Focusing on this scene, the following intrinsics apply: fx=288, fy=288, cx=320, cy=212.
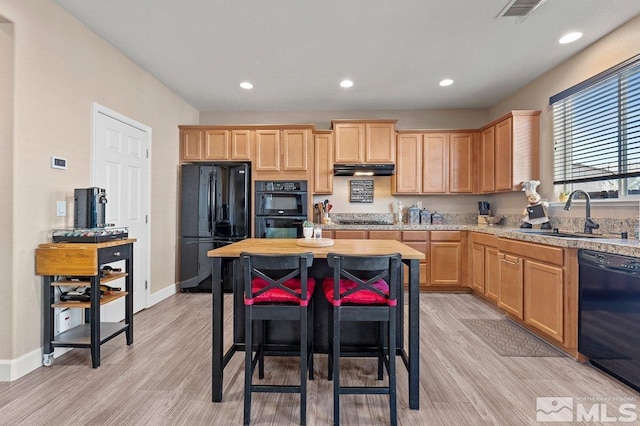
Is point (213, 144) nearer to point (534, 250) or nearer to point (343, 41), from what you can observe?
point (343, 41)

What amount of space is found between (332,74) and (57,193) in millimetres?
2932

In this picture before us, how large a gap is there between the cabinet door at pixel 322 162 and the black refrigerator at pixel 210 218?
1052mm

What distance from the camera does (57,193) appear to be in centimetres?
230

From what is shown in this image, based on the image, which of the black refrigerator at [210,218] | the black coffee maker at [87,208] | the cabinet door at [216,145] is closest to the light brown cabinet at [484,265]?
the black refrigerator at [210,218]

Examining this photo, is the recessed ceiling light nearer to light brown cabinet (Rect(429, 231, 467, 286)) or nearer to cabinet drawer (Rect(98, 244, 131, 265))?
light brown cabinet (Rect(429, 231, 467, 286))

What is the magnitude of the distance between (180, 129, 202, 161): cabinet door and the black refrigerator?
31 centimetres

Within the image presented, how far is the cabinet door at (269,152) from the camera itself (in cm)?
423

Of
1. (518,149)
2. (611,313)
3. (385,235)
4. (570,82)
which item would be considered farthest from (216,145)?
(611,313)

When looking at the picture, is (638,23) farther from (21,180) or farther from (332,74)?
(21,180)

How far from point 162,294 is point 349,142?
3.36 m

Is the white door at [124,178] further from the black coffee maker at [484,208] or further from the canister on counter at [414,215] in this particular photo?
the black coffee maker at [484,208]

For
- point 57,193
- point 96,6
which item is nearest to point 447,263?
point 57,193

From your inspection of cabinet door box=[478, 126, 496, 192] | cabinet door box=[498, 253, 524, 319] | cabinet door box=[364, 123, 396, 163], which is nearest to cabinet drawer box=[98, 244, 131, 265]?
cabinet door box=[364, 123, 396, 163]

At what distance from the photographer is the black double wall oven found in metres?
4.13
